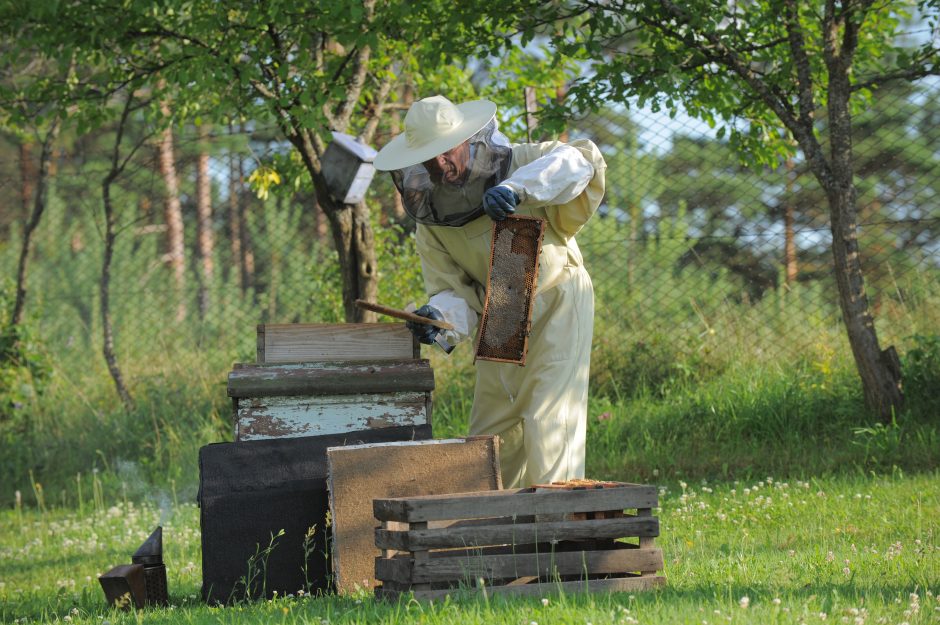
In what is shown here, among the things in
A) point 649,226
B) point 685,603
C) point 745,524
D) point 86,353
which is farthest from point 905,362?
point 86,353

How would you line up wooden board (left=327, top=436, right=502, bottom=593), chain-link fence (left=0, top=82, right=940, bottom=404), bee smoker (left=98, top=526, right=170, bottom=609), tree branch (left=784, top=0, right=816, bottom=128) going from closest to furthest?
wooden board (left=327, top=436, right=502, bottom=593), bee smoker (left=98, top=526, right=170, bottom=609), tree branch (left=784, top=0, right=816, bottom=128), chain-link fence (left=0, top=82, right=940, bottom=404)

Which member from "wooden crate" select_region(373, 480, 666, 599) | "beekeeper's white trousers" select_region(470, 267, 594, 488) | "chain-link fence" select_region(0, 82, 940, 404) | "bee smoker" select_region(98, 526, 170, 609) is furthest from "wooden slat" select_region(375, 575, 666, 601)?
"chain-link fence" select_region(0, 82, 940, 404)

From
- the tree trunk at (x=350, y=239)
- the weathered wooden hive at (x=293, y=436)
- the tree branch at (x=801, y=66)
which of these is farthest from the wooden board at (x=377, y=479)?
the tree branch at (x=801, y=66)

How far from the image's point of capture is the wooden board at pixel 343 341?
3.96 metres

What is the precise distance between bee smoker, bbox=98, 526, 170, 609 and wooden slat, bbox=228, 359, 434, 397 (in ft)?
2.08

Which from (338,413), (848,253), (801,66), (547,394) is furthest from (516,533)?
(801,66)

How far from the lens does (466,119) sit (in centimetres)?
388

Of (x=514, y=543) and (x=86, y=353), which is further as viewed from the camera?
(x=86, y=353)

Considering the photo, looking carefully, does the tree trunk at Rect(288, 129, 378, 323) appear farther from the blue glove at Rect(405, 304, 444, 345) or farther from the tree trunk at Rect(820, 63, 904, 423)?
the tree trunk at Rect(820, 63, 904, 423)

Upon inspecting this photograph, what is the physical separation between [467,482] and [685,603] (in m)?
0.97

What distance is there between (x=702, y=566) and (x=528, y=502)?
3.07ft

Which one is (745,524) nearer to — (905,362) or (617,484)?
(617,484)

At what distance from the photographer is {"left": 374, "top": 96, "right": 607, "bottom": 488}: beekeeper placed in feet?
12.3

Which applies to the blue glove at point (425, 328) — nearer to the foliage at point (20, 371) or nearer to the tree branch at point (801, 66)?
the tree branch at point (801, 66)
